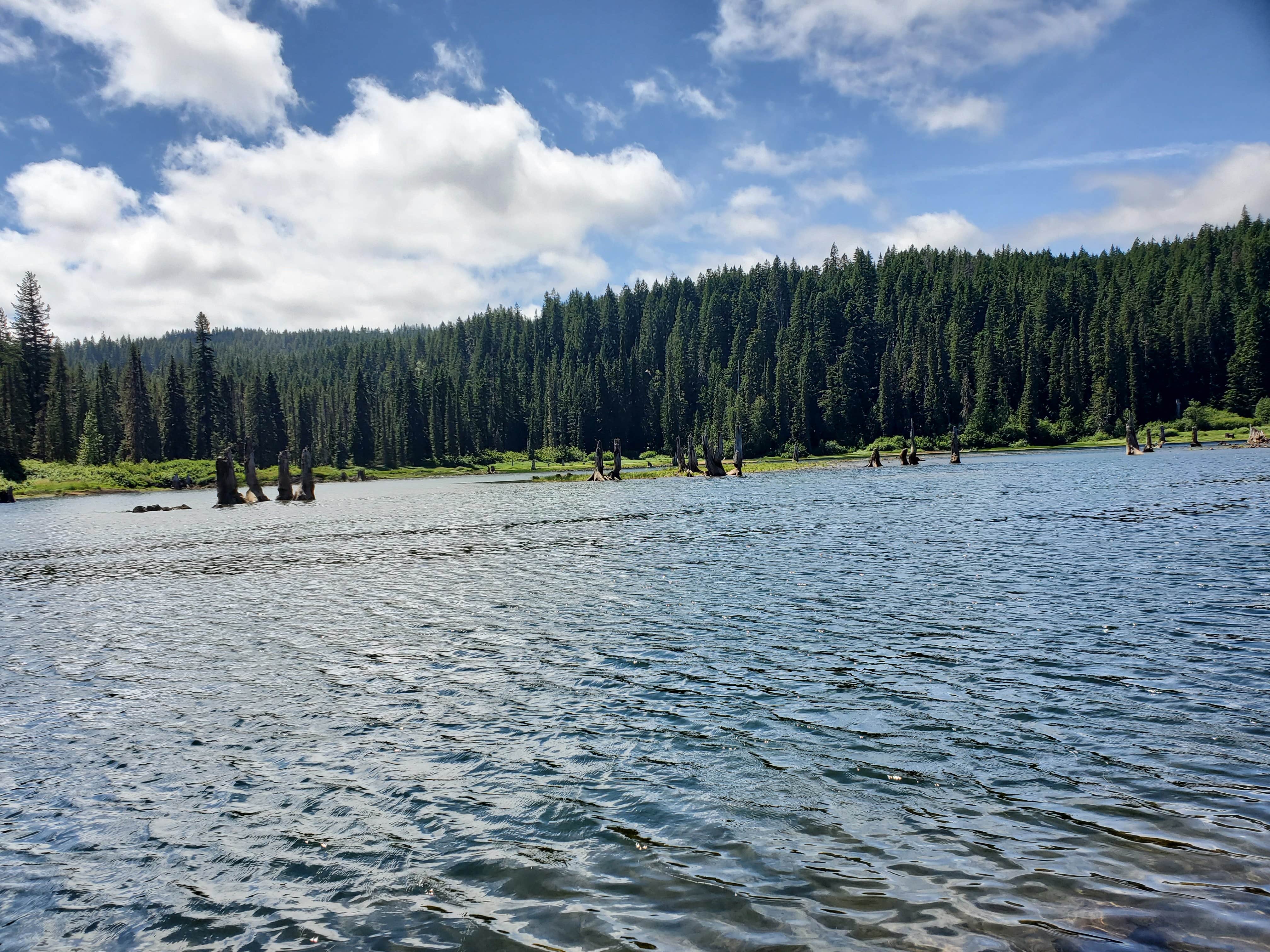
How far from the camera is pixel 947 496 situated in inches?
2039

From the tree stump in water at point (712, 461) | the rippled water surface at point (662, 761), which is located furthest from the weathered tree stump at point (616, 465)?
the rippled water surface at point (662, 761)

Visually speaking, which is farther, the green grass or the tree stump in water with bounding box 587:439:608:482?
the green grass

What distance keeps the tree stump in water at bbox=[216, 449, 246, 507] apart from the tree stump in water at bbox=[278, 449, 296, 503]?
253 inches

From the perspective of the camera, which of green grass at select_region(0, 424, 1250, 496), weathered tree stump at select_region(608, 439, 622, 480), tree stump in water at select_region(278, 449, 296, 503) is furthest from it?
green grass at select_region(0, 424, 1250, 496)

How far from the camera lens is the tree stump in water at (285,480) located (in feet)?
271

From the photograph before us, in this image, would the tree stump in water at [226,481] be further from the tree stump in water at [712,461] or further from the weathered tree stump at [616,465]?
the tree stump in water at [712,461]

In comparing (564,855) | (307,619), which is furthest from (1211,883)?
(307,619)

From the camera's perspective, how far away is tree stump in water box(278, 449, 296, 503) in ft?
271

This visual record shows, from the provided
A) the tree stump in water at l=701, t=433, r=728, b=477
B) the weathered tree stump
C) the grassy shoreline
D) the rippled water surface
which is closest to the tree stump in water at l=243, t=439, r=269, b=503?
the weathered tree stump

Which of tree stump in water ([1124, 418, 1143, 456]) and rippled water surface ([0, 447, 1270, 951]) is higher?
tree stump in water ([1124, 418, 1143, 456])

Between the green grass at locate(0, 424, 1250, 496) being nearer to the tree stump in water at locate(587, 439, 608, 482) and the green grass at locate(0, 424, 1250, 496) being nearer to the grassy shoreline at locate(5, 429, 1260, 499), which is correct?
the grassy shoreline at locate(5, 429, 1260, 499)

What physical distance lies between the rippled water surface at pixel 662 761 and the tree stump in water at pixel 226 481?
174ft

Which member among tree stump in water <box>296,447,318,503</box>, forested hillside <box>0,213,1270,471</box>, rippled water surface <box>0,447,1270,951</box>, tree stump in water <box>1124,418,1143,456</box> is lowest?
rippled water surface <box>0,447,1270,951</box>

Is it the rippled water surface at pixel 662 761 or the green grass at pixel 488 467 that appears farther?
the green grass at pixel 488 467
